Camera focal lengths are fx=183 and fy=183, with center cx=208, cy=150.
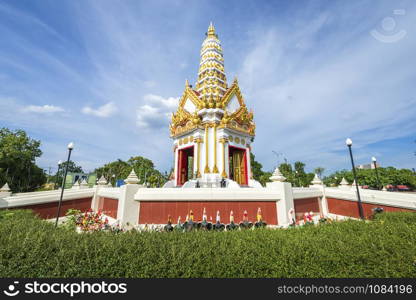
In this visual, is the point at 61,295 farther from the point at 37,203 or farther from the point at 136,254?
the point at 37,203

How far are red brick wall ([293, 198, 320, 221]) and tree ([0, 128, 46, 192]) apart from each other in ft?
123

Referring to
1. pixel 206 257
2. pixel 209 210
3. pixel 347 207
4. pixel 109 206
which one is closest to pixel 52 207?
pixel 109 206

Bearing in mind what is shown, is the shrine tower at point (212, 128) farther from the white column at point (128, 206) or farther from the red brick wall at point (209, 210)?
the white column at point (128, 206)

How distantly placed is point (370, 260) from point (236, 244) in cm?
256

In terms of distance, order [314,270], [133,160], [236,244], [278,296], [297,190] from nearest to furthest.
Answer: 1. [278,296]
2. [314,270]
3. [236,244]
4. [297,190]
5. [133,160]

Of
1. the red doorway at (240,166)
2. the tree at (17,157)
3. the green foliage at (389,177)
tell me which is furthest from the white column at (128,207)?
the green foliage at (389,177)

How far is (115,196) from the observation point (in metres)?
13.3

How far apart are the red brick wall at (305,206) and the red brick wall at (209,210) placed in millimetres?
2248

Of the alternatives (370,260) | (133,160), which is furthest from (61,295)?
(133,160)

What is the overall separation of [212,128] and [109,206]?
441 inches

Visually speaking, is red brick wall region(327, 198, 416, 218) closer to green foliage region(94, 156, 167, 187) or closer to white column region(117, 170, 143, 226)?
white column region(117, 170, 143, 226)

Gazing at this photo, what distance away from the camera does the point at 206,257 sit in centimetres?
360

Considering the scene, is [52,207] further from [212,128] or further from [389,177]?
[389,177]

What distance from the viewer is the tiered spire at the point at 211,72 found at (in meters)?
19.5
